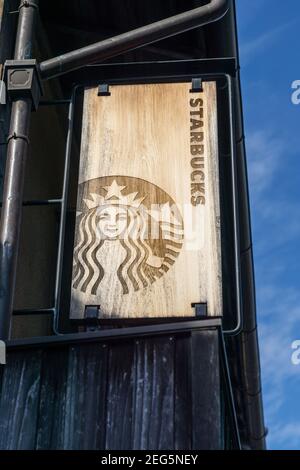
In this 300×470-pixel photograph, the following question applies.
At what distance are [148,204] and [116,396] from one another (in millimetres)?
1555

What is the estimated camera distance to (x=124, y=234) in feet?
16.7

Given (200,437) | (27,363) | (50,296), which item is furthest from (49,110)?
(200,437)

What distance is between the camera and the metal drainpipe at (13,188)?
180 inches

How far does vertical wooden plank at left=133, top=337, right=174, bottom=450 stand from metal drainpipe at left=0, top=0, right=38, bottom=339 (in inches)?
32.2

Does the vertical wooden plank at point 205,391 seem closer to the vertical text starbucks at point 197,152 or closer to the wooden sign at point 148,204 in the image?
the wooden sign at point 148,204

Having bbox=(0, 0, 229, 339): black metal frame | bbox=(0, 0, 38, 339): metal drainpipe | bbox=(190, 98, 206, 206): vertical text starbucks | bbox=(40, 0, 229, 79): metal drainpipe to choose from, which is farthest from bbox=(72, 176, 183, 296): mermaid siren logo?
bbox=(40, 0, 229, 79): metal drainpipe

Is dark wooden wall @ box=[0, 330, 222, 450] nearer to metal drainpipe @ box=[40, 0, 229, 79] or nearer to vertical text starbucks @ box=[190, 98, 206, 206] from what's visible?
vertical text starbucks @ box=[190, 98, 206, 206]

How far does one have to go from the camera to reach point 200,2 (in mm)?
6805

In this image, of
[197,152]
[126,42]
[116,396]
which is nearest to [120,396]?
[116,396]

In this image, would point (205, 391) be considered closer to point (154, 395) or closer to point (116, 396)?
point (154, 395)

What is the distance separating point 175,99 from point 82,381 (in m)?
2.38

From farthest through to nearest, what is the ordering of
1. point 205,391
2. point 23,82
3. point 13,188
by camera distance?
point 23,82 < point 13,188 < point 205,391

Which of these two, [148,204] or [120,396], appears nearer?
[120,396]
